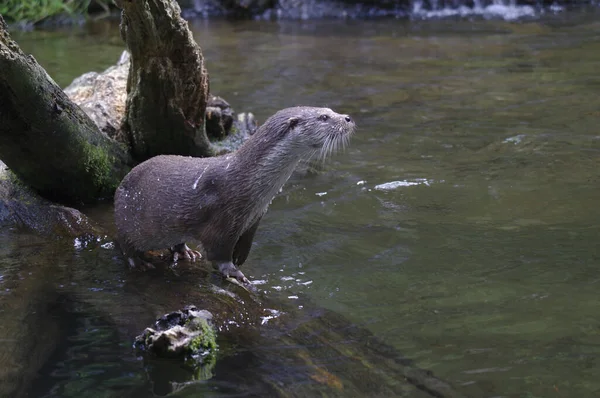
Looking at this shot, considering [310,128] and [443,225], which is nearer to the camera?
[310,128]

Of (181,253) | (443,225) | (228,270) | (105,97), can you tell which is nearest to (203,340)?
(228,270)

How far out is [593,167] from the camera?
19.3ft

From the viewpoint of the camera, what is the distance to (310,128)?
13.0ft

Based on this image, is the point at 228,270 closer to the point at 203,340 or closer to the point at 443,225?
the point at 203,340

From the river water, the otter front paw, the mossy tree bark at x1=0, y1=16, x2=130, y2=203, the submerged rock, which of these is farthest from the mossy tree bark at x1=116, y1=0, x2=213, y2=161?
the submerged rock

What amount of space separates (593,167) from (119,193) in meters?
3.58

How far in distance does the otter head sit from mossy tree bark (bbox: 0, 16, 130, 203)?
4.95ft

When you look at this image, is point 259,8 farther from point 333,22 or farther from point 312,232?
point 312,232

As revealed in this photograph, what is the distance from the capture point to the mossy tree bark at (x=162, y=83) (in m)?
4.79

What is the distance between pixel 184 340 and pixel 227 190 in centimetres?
92

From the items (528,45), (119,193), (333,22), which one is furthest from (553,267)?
(333,22)

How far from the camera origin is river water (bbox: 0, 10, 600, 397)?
349cm

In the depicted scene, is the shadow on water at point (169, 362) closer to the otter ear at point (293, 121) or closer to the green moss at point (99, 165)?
the otter ear at point (293, 121)

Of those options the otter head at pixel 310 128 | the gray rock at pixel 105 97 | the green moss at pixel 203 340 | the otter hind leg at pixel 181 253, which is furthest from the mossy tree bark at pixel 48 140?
the green moss at pixel 203 340
